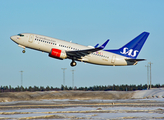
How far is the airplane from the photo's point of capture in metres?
51.5

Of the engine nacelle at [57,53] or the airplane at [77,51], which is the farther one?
the airplane at [77,51]

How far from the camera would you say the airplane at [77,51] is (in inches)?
2029

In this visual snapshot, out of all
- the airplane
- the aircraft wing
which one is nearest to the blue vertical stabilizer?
the airplane

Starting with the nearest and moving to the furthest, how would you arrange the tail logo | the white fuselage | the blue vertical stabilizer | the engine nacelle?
the engine nacelle
the white fuselage
the blue vertical stabilizer
the tail logo

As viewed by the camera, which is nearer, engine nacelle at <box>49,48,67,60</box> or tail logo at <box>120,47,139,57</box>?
engine nacelle at <box>49,48,67,60</box>

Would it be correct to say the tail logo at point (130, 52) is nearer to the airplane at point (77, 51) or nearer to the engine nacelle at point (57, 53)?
the airplane at point (77, 51)

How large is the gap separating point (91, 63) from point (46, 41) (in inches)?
407

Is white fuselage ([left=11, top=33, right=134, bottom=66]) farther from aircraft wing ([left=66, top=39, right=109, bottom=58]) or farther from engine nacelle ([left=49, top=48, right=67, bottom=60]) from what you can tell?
aircraft wing ([left=66, top=39, right=109, bottom=58])

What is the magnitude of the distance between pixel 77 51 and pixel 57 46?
3792 millimetres

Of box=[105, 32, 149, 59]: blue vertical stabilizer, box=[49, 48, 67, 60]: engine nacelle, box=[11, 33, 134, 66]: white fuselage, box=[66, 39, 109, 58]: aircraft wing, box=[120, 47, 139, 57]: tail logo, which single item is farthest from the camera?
box=[120, 47, 139, 57]: tail logo

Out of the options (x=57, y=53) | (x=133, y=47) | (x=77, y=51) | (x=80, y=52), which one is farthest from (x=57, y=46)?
(x=133, y=47)

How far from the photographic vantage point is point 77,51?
51.8 meters

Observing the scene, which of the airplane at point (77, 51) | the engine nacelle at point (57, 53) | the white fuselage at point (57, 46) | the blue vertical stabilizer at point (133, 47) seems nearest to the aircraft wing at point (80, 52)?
the airplane at point (77, 51)

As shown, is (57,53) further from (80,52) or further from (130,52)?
(130,52)
